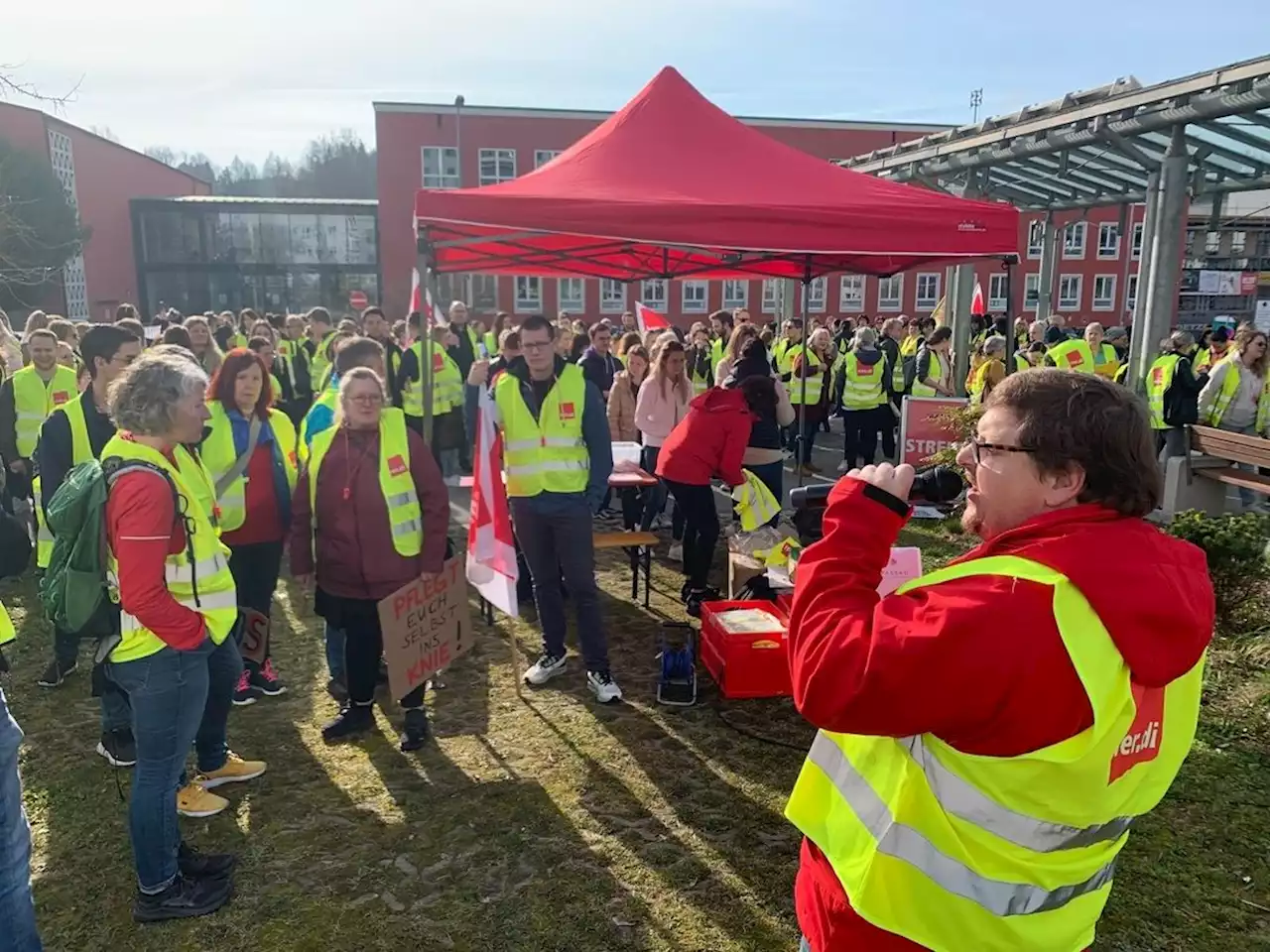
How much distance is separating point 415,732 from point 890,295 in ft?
140

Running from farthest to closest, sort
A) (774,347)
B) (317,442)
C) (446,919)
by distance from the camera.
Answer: (774,347)
(317,442)
(446,919)

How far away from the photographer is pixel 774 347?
1296 centimetres

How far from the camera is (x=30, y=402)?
22.1ft

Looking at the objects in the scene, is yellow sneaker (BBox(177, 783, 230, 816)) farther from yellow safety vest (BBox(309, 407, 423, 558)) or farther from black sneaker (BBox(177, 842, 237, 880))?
yellow safety vest (BBox(309, 407, 423, 558))

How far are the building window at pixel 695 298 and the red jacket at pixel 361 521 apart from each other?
3769 centimetres

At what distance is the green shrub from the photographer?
5191mm

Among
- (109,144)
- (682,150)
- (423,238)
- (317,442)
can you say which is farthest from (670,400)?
(109,144)

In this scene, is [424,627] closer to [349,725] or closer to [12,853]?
[349,725]

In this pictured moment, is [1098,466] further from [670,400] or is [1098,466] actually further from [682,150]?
[670,400]

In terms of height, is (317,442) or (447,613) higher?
(317,442)

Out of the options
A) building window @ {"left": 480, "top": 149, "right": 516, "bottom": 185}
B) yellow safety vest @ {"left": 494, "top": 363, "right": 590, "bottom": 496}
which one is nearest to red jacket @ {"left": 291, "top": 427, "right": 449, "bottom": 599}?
yellow safety vest @ {"left": 494, "top": 363, "right": 590, "bottom": 496}

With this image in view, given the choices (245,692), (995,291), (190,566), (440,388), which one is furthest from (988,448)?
(995,291)

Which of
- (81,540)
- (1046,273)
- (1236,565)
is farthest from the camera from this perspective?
(1046,273)

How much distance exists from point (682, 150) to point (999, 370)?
5078 millimetres
